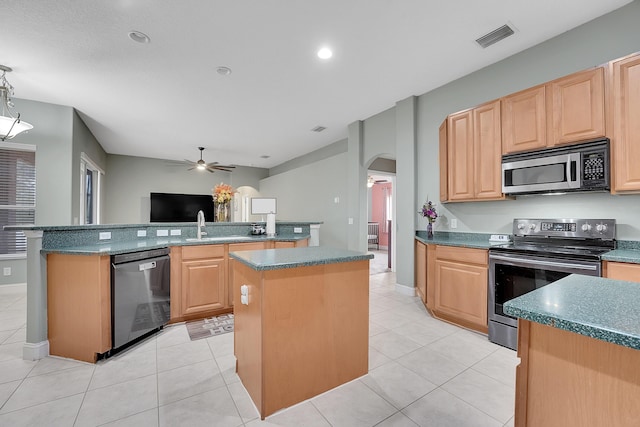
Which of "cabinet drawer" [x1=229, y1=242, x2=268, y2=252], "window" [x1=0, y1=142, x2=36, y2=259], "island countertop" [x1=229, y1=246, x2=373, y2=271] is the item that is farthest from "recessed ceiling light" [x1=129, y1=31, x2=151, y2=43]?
"window" [x1=0, y1=142, x2=36, y2=259]

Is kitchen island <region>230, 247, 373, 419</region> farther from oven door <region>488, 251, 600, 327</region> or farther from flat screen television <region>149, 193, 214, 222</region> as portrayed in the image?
flat screen television <region>149, 193, 214, 222</region>

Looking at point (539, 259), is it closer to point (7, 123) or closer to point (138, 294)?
point (138, 294)

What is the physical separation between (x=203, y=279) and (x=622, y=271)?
3.62 m

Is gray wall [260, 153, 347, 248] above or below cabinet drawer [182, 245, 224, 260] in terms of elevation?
above

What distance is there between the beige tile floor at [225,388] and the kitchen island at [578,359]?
1.04 meters

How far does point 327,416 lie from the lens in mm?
1609

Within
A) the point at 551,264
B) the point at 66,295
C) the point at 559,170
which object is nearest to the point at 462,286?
the point at 551,264

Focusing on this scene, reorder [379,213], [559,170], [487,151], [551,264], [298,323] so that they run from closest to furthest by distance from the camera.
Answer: [298,323] → [551,264] → [559,170] → [487,151] → [379,213]

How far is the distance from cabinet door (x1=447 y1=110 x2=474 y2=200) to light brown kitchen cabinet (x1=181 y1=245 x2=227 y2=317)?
2.84 m

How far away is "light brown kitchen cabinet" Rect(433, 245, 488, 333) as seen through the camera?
2650 millimetres

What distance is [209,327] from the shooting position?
2.95 m

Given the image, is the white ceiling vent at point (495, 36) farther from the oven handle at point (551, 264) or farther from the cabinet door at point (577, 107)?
the oven handle at point (551, 264)

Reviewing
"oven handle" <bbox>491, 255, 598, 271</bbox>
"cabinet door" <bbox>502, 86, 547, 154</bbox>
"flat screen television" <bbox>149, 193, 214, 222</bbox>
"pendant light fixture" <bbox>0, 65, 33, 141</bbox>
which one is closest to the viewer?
"oven handle" <bbox>491, 255, 598, 271</bbox>

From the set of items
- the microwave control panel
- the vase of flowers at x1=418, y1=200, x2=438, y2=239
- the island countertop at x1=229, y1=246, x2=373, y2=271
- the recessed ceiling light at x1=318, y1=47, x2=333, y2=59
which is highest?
the recessed ceiling light at x1=318, y1=47, x2=333, y2=59
